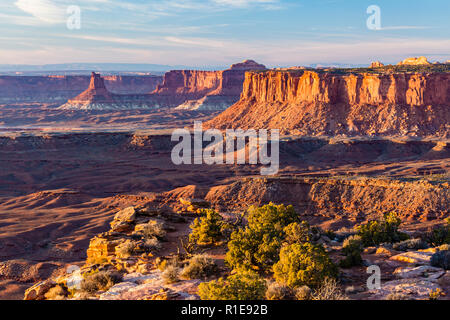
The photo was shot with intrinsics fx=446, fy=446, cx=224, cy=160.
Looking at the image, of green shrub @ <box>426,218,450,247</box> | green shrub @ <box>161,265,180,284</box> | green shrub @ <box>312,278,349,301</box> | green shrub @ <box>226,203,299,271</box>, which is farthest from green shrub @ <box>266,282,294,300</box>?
green shrub @ <box>426,218,450,247</box>

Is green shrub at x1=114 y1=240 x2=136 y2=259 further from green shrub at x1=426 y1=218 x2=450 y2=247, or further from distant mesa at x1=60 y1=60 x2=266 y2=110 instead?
distant mesa at x1=60 y1=60 x2=266 y2=110

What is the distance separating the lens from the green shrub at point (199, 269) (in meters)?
14.2

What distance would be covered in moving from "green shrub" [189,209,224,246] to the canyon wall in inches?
2677

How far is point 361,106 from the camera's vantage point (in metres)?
89.6

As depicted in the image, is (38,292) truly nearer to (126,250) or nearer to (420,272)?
(126,250)

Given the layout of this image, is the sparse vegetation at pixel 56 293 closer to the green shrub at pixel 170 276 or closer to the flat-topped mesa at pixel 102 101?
the green shrub at pixel 170 276

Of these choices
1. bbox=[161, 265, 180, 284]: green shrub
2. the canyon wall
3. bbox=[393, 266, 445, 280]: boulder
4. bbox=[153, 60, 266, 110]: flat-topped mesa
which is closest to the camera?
bbox=[393, 266, 445, 280]: boulder

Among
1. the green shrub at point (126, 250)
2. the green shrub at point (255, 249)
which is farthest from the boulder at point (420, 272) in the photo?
the green shrub at point (126, 250)

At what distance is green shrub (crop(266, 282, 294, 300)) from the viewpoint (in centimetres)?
1165

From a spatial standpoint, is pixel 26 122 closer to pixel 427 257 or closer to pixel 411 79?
pixel 411 79


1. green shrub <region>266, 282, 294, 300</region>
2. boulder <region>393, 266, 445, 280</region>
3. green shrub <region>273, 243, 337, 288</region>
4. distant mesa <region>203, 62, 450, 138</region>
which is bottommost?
boulder <region>393, 266, 445, 280</region>

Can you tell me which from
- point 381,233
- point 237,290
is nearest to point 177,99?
point 381,233

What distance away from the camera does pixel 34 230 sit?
1474 inches

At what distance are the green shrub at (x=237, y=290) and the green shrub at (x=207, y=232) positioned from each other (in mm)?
7699
